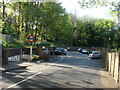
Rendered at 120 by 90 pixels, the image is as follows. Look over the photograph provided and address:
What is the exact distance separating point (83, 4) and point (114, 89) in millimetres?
7294

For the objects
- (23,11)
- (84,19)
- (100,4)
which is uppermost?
(84,19)

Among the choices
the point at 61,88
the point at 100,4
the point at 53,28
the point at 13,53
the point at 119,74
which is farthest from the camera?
the point at 53,28

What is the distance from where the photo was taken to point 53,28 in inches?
1560

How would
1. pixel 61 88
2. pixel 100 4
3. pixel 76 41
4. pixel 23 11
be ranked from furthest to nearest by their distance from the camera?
pixel 76 41, pixel 23 11, pixel 100 4, pixel 61 88

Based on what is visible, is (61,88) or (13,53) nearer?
(61,88)

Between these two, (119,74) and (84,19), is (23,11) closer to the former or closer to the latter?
(119,74)

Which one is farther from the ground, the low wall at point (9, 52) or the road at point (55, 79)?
the low wall at point (9, 52)

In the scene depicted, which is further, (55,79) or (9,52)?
(9,52)

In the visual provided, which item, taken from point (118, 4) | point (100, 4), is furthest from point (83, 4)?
point (118, 4)

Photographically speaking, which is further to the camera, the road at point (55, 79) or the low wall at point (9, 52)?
the low wall at point (9, 52)

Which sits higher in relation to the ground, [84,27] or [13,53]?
[84,27]

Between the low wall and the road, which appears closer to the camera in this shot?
the road

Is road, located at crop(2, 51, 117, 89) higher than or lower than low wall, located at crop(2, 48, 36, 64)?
lower

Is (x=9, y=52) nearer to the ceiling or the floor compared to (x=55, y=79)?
nearer to the ceiling
